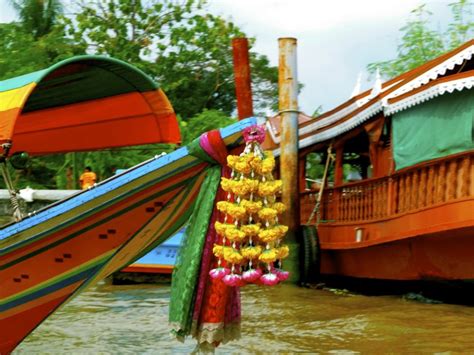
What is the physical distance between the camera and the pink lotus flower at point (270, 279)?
4.47 m

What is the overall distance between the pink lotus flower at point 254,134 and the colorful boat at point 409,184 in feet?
10.7

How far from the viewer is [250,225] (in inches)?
178

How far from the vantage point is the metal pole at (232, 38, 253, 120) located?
6.20m

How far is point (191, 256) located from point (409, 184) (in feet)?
13.6

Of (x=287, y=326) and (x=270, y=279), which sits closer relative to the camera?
(x=270, y=279)

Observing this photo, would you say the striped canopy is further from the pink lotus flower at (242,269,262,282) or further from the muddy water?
the pink lotus flower at (242,269,262,282)

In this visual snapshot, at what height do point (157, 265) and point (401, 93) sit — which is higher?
point (401, 93)

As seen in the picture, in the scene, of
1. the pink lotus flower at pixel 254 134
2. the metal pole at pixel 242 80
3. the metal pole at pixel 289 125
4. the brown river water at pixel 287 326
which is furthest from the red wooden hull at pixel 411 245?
the pink lotus flower at pixel 254 134

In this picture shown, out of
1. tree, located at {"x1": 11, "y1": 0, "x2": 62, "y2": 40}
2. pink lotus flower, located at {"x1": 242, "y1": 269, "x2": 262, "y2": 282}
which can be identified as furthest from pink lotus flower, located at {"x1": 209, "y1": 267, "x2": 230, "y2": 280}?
tree, located at {"x1": 11, "y1": 0, "x2": 62, "y2": 40}

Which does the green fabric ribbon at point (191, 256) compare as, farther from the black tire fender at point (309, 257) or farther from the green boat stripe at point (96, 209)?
the black tire fender at point (309, 257)

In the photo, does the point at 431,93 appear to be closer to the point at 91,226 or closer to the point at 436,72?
the point at 436,72

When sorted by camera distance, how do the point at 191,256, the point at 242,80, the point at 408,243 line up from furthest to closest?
the point at 408,243 < the point at 242,80 < the point at 191,256

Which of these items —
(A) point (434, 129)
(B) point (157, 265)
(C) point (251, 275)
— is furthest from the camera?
(B) point (157, 265)

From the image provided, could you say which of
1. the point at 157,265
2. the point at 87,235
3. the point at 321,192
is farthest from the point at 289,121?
the point at 87,235
